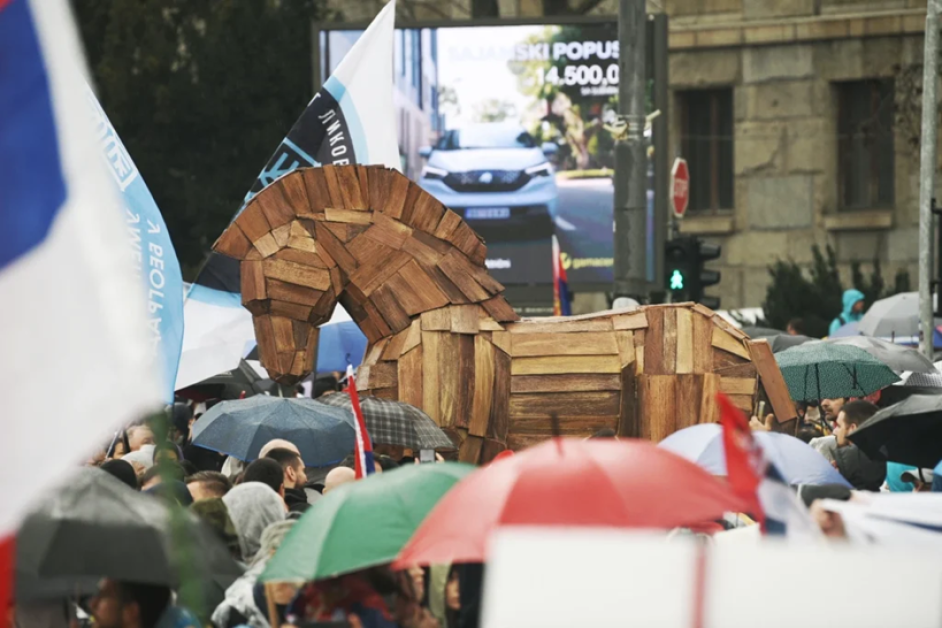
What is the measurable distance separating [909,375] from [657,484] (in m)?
8.54

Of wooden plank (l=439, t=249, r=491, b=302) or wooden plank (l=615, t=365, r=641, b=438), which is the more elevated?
wooden plank (l=439, t=249, r=491, b=302)

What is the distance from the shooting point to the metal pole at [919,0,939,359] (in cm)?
1703

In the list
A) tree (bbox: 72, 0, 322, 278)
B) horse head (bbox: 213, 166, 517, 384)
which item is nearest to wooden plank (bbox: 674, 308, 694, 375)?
horse head (bbox: 213, 166, 517, 384)

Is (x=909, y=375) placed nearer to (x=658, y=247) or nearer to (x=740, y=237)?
(x=658, y=247)

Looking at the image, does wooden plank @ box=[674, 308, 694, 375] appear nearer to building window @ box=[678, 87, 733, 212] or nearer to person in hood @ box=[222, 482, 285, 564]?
person in hood @ box=[222, 482, 285, 564]

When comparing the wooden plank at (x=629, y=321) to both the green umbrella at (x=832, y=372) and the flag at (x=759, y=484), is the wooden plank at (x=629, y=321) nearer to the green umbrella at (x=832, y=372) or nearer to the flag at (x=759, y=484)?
the green umbrella at (x=832, y=372)

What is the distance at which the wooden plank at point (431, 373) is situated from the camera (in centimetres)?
973

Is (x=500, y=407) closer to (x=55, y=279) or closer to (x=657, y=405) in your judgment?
(x=657, y=405)

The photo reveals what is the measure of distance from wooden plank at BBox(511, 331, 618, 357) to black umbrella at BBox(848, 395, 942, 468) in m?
2.34

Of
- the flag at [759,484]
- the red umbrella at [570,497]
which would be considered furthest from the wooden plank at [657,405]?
the flag at [759,484]

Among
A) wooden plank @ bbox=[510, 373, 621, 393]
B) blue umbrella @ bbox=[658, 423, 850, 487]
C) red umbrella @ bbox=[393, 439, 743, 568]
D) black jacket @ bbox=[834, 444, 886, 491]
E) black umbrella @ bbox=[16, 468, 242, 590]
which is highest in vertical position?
red umbrella @ bbox=[393, 439, 743, 568]

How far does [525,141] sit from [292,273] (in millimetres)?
11974

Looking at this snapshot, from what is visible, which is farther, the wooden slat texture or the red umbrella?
the wooden slat texture

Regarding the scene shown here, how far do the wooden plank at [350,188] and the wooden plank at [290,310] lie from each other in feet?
2.00
